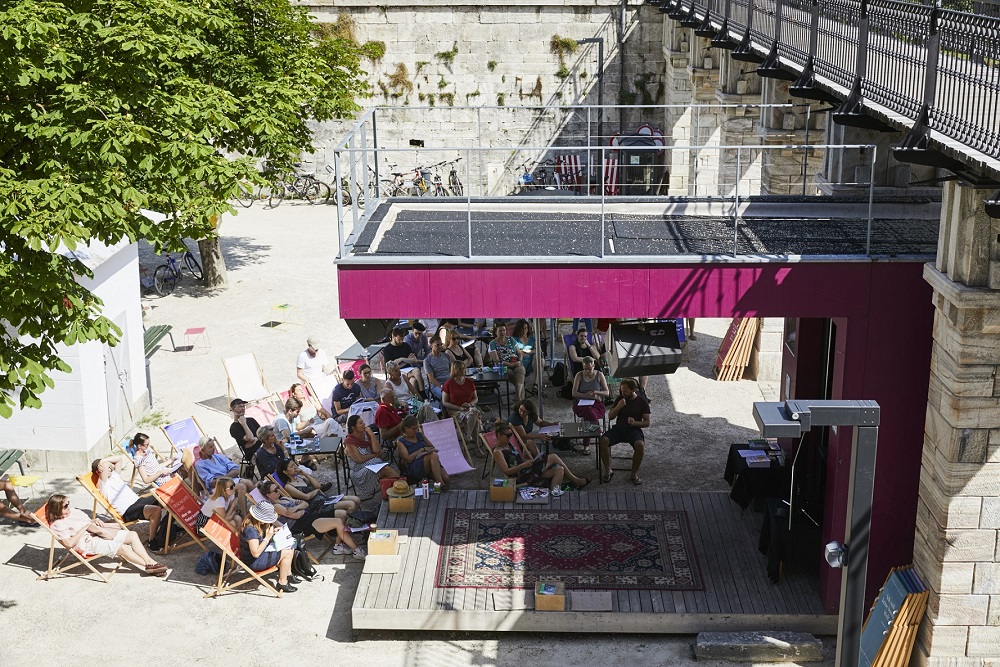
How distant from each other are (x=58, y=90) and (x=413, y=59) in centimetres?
2086

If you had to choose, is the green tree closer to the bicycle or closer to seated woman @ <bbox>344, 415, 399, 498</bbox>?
seated woman @ <bbox>344, 415, 399, 498</bbox>

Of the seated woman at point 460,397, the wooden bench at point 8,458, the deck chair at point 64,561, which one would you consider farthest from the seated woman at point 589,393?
the wooden bench at point 8,458

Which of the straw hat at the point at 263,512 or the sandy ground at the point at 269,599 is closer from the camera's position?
the sandy ground at the point at 269,599

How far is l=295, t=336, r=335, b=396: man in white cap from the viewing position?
51.3 ft

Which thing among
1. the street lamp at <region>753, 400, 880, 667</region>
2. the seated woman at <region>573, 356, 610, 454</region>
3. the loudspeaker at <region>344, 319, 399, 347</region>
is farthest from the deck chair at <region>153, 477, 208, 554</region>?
the street lamp at <region>753, 400, 880, 667</region>

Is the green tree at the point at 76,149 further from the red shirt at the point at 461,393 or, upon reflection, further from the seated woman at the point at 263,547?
the red shirt at the point at 461,393

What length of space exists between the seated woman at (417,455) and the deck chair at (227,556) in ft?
7.05

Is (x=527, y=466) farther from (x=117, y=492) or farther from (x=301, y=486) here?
(x=117, y=492)

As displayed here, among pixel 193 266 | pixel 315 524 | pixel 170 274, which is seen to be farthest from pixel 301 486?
pixel 193 266

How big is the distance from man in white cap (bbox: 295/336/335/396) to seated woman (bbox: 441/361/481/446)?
1.81m

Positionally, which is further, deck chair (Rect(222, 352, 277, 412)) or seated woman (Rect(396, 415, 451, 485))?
deck chair (Rect(222, 352, 277, 412))

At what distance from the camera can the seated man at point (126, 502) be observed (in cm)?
1205

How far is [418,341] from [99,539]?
644 cm

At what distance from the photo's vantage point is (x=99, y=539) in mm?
11633
